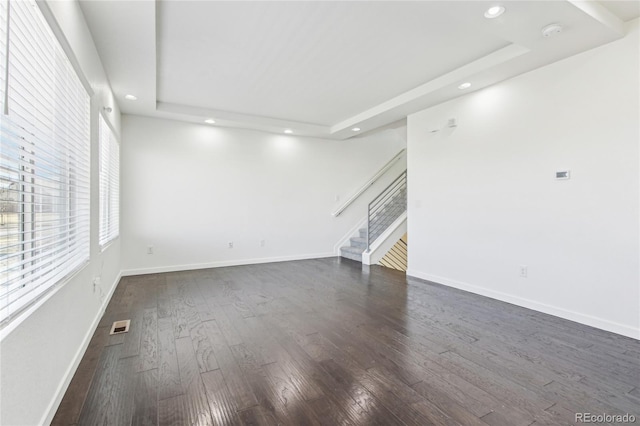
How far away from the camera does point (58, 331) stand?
68.4 inches

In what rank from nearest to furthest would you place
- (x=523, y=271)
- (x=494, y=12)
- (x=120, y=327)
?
(x=494, y=12)
(x=120, y=327)
(x=523, y=271)

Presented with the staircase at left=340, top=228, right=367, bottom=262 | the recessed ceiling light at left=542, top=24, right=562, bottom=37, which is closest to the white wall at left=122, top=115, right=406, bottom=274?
the staircase at left=340, top=228, right=367, bottom=262

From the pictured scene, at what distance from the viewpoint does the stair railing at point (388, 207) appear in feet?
21.3

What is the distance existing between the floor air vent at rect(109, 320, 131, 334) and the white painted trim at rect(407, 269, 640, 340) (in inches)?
148

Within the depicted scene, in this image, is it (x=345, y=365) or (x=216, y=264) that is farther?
(x=216, y=264)

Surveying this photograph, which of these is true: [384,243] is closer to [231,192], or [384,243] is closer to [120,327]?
[231,192]

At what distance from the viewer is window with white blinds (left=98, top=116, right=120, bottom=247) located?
3211mm

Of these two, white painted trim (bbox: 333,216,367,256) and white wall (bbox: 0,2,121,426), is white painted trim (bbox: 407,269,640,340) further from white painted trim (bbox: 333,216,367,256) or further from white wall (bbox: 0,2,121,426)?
white wall (bbox: 0,2,121,426)

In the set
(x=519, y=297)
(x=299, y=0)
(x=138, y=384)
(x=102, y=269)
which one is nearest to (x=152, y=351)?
(x=138, y=384)

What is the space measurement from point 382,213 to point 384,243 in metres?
1.12

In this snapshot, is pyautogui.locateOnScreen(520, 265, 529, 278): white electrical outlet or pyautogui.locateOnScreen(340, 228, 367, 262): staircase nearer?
pyautogui.locateOnScreen(520, 265, 529, 278): white electrical outlet

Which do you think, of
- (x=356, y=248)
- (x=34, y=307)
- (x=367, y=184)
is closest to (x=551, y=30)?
(x=34, y=307)

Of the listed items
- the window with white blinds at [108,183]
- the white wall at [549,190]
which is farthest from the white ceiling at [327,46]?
the window with white blinds at [108,183]

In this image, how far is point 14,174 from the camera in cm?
131
